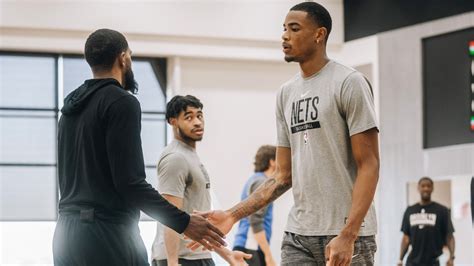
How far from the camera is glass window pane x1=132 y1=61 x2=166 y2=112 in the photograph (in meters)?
13.3

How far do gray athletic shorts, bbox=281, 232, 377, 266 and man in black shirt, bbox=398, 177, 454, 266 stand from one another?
6.62 m

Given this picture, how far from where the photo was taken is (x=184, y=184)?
5.35 m

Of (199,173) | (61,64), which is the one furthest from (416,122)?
(199,173)

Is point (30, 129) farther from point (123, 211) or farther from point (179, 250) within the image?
point (123, 211)

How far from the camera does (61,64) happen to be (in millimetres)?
13000

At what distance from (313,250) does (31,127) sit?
9.64 m

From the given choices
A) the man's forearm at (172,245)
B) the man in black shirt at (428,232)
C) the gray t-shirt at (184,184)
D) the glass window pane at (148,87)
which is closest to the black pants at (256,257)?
the man in black shirt at (428,232)

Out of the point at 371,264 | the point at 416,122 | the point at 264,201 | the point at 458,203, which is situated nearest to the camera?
the point at 371,264

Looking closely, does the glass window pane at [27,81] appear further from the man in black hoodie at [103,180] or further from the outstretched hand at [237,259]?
the man in black hoodie at [103,180]

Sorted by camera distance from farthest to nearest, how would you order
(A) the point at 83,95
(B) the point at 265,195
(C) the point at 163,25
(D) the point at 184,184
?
(C) the point at 163,25
(D) the point at 184,184
(B) the point at 265,195
(A) the point at 83,95

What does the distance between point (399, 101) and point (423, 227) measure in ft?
9.37

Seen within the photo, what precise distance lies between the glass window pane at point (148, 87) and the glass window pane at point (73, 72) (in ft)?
2.36

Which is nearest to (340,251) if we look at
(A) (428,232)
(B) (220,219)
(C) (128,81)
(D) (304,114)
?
(D) (304,114)

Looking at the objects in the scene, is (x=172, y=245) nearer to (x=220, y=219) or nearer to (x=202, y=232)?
(x=220, y=219)
